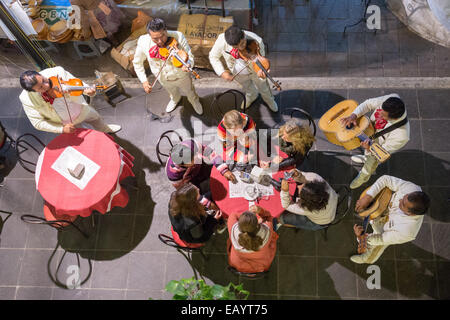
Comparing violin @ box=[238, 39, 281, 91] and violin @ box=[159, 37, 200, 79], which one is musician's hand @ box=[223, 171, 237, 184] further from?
violin @ box=[159, 37, 200, 79]

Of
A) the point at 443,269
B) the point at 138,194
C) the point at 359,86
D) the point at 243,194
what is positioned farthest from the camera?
the point at 359,86

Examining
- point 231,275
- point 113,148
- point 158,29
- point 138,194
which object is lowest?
point 231,275

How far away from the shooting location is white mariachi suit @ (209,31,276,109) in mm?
3863

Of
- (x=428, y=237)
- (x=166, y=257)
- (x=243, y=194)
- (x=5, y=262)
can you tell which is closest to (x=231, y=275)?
(x=166, y=257)

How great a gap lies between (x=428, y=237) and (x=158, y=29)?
12.3 ft

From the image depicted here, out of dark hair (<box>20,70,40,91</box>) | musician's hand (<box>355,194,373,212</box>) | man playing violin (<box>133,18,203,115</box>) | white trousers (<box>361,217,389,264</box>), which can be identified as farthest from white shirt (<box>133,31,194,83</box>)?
white trousers (<box>361,217,389,264</box>)

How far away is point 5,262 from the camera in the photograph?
13.7 ft

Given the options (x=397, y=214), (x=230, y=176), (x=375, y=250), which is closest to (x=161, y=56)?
(x=230, y=176)

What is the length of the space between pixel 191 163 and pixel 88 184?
1.12 meters

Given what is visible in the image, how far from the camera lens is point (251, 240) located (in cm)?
292

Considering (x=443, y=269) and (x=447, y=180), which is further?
(x=447, y=180)

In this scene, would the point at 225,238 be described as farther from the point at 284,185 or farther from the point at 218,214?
the point at 284,185

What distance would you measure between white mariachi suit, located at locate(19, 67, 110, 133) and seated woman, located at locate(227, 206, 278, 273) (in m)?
2.19

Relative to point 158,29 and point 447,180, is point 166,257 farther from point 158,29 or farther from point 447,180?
point 447,180
